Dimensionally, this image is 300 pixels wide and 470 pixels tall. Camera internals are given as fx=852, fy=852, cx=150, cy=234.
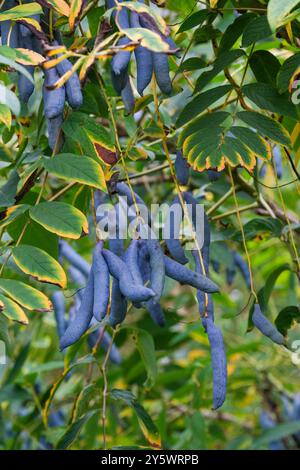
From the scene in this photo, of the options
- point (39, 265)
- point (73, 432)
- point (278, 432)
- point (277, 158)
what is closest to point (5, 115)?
point (39, 265)

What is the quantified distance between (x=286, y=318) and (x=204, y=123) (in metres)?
0.33

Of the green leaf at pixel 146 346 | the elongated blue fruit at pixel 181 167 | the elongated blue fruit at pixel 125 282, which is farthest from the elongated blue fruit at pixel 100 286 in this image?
the green leaf at pixel 146 346

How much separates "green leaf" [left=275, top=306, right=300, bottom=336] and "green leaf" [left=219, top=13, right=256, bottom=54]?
0.37m

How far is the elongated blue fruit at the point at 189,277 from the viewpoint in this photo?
2.71 feet

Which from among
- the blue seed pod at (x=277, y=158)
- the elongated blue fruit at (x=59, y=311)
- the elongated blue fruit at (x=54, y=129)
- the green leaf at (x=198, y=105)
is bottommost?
the elongated blue fruit at (x=59, y=311)

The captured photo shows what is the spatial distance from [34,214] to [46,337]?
4.36 feet

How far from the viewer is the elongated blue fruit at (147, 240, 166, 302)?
81 centimetres

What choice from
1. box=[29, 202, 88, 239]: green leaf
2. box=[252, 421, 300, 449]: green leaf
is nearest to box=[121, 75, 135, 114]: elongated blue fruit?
box=[29, 202, 88, 239]: green leaf

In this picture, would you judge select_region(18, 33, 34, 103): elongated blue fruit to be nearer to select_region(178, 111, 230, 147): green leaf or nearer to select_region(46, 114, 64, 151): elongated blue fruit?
select_region(46, 114, 64, 151): elongated blue fruit

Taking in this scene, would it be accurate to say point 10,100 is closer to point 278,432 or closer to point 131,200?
point 131,200

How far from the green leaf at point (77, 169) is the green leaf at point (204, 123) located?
14cm

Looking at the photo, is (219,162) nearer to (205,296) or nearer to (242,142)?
(242,142)

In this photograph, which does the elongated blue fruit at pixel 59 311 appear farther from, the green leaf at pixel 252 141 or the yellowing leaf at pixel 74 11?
the yellowing leaf at pixel 74 11

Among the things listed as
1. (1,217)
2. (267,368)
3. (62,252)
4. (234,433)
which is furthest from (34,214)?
(234,433)
